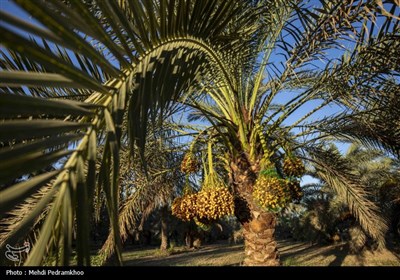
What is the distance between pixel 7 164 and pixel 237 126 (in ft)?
15.0

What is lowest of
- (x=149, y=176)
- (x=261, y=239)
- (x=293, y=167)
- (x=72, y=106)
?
(x=261, y=239)

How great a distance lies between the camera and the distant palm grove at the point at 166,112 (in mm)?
1088

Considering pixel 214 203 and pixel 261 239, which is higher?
pixel 214 203

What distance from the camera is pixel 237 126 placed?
17.6 feet

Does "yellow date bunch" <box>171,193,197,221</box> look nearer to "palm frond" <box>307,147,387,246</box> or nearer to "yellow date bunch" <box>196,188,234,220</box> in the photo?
"yellow date bunch" <box>196,188,234,220</box>

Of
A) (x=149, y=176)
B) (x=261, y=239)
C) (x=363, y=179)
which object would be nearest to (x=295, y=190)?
(x=261, y=239)

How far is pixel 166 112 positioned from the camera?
8.24ft

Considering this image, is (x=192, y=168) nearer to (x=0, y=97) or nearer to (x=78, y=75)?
(x=78, y=75)

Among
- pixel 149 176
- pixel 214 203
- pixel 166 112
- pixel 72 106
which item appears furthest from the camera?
pixel 149 176

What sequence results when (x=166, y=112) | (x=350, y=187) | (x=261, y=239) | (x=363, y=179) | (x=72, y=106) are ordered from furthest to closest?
(x=363, y=179) < (x=350, y=187) < (x=261, y=239) < (x=166, y=112) < (x=72, y=106)

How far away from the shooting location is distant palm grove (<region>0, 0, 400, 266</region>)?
1088 millimetres

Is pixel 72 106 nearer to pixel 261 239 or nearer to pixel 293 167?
pixel 293 167
